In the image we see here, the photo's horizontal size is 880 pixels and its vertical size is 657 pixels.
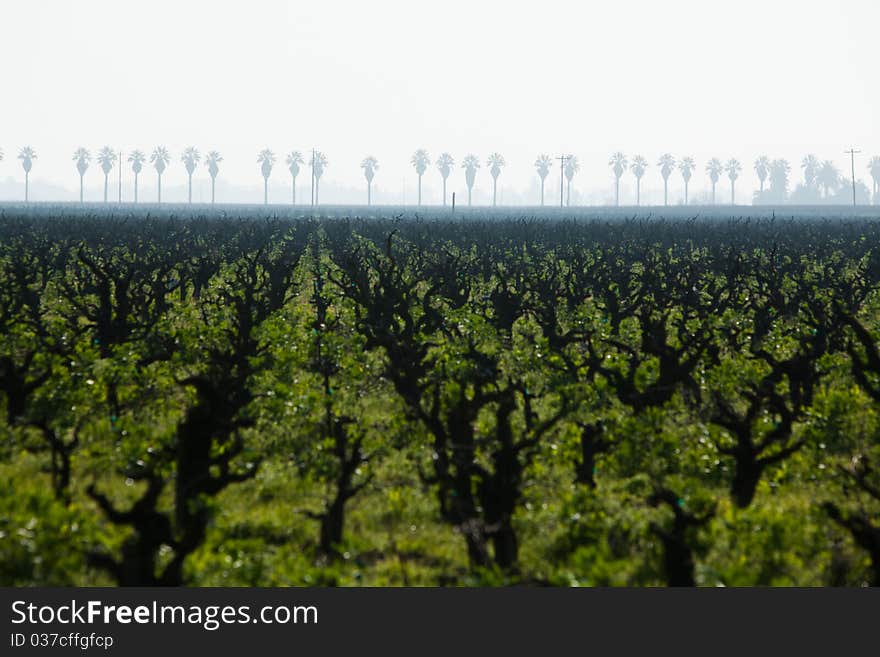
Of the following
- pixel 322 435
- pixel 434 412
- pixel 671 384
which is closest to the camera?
pixel 434 412

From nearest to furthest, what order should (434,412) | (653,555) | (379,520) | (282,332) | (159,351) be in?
(653,555), (379,520), (434,412), (159,351), (282,332)

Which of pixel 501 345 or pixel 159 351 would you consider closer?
pixel 159 351

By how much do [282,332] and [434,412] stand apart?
7.61 m

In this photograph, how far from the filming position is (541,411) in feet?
38.0

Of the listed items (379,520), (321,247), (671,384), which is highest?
(321,247)

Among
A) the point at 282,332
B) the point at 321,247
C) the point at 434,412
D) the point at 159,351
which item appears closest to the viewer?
the point at 434,412

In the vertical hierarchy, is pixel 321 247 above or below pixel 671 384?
above

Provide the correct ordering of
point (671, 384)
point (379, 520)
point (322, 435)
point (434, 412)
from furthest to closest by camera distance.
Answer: point (671, 384), point (322, 435), point (434, 412), point (379, 520)

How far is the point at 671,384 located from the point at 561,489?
3271 mm

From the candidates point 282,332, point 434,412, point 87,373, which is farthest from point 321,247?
point 434,412

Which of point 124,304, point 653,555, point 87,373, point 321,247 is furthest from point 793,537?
point 321,247

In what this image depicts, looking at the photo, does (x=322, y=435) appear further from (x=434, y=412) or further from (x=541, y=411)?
(x=541, y=411)

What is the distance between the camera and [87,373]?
39.3ft

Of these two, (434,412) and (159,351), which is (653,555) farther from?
(159,351)
